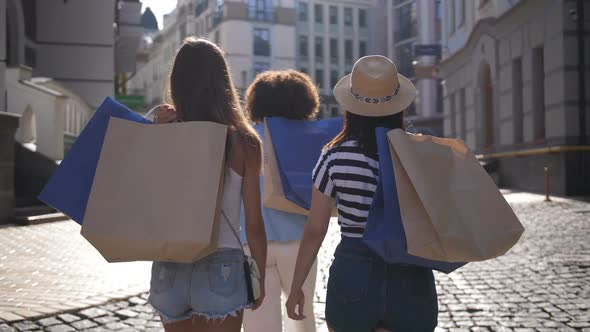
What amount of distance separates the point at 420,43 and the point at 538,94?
31723 millimetres

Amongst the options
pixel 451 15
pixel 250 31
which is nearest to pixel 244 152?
pixel 451 15

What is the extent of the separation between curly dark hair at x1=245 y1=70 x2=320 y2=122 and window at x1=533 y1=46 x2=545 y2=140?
18710 mm

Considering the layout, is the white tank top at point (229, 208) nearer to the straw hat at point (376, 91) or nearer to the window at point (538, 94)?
the straw hat at point (376, 91)

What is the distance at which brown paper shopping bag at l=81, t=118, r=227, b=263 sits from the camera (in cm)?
252

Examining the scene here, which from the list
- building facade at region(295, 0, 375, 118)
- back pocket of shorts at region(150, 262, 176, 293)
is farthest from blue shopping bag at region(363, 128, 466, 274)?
building facade at region(295, 0, 375, 118)

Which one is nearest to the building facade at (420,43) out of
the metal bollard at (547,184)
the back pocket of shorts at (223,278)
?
the metal bollard at (547,184)

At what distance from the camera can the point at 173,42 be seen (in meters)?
80.4

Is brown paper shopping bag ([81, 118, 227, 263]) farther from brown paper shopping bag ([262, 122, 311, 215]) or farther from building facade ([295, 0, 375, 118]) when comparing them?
building facade ([295, 0, 375, 118])

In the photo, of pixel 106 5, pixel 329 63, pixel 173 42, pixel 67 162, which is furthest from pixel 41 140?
pixel 173 42

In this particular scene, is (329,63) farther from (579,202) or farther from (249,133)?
(249,133)

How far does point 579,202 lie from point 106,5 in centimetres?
1572

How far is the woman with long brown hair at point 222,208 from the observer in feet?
8.89

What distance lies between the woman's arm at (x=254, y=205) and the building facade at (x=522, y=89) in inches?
695

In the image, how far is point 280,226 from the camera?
3.85 meters
